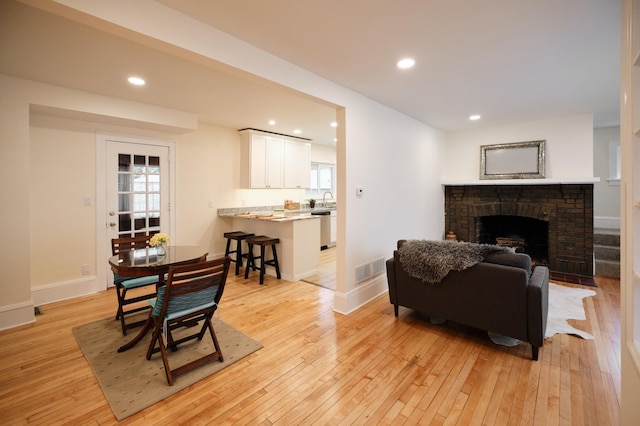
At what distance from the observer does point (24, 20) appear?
2070 millimetres

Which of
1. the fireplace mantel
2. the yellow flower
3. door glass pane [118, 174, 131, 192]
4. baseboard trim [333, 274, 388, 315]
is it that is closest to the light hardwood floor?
baseboard trim [333, 274, 388, 315]

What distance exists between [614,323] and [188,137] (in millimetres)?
6081

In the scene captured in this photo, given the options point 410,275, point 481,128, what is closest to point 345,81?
point 410,275

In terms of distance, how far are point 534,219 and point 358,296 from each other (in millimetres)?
3992

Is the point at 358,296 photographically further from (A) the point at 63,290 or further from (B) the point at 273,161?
(A) the point at 63,290

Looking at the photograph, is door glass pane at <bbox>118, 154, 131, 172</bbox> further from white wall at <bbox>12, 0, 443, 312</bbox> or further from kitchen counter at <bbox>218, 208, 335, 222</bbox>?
white wall at <bbox>12, 0, 443, 312</bbox>

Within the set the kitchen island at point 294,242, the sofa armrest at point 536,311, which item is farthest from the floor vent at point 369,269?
the sofa armrest at point 536,311

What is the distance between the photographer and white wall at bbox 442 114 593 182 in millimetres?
4523

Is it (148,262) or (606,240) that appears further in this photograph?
(606,240)

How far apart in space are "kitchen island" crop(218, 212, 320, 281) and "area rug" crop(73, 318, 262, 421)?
158 cm

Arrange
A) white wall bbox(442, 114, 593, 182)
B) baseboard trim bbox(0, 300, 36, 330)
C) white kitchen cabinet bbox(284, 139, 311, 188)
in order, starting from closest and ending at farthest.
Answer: baseboard trim bbox(0, 300, 36, 330)
white wall bbox(442, 114, 593, 182)
white kitchen cabinet bbox(284, 139, 311, 188)

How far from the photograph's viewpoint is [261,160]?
5664mm

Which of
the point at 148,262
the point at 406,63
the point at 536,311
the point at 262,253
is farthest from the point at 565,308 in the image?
the point at 148,262

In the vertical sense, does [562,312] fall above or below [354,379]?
above
